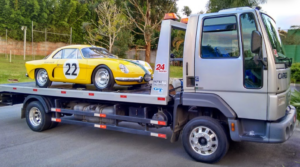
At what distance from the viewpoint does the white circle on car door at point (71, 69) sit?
22.2 ft

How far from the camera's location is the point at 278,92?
433 centimetres

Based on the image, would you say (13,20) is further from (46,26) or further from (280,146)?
(280,146)

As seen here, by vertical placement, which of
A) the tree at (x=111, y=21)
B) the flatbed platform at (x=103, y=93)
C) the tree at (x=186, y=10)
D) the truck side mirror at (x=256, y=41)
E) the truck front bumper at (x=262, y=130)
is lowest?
the truck front bumper at (x=262, y=130)

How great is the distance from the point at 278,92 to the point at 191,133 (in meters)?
1.61

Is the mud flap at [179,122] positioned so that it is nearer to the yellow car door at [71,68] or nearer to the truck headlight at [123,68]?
the truck headlight at [123,68]

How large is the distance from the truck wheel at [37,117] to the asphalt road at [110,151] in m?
0.17

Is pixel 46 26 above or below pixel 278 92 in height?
above

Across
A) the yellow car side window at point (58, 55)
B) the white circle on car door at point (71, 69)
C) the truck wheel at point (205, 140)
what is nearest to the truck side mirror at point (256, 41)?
the truck wheel at point (205, 140)

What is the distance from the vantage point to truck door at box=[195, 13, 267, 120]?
14.2ft

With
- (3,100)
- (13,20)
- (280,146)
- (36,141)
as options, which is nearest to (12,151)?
(36,141)

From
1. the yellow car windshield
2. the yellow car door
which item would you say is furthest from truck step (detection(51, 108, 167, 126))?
the yellow car windshield

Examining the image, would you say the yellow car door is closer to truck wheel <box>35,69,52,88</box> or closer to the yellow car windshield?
the yellow car windshield

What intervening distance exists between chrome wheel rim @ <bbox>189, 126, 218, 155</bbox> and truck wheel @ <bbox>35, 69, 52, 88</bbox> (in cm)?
446

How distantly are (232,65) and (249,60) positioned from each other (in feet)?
0.90
